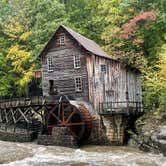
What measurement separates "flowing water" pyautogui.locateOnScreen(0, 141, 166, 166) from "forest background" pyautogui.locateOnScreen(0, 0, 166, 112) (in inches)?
192

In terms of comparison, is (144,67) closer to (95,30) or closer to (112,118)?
(112,118)

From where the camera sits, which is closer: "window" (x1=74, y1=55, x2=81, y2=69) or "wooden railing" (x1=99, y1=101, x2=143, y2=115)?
"wooden railing" (x1=99, y1=101, x2=143, y2=115)

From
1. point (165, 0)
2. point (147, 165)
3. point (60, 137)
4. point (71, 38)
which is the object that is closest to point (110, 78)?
point (71, 38)

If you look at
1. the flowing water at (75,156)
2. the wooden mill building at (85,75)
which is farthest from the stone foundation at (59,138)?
the wooden mill building at (85,75)

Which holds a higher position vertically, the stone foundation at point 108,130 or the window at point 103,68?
the window at point 103,68

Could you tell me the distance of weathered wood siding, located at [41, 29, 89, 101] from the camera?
951 inches

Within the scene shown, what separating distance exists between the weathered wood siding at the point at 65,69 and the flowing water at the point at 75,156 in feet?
16.2

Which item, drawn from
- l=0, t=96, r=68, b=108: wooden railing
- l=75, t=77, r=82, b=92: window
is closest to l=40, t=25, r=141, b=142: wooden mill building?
l=75, t=77, r=82, b=92: window

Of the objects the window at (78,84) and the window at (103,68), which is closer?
the window at (103,68)

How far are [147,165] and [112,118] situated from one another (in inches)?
279

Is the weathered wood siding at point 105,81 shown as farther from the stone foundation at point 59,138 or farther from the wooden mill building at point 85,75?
the stone foundation at point 59,138

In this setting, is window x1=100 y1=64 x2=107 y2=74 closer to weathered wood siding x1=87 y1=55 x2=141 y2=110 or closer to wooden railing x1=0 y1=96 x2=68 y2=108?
weathered wood siding x1=87 y1=55 x2=141 y2=110

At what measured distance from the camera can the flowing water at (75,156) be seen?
15.9 m

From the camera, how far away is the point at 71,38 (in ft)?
81.1
